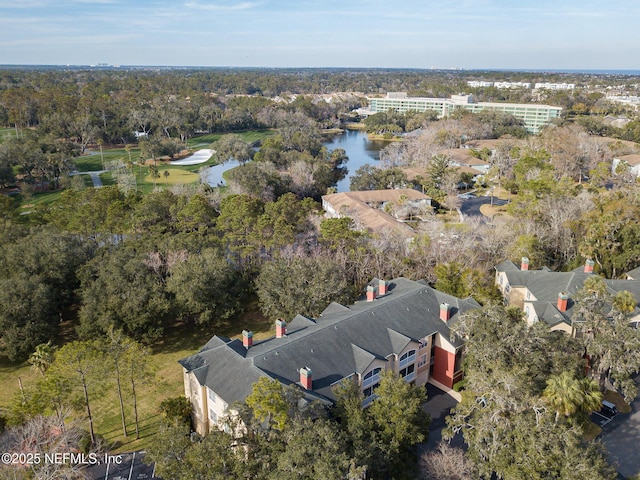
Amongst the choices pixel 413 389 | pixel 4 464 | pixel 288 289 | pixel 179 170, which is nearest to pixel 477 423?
pixel 413 389

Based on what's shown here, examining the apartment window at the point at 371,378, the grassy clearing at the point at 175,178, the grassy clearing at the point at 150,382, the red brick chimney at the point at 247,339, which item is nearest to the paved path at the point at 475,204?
the grassy clearing at the point at 150,382

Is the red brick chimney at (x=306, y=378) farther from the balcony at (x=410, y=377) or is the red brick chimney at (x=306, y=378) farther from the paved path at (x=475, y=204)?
the paved path at (x=475, y=204)

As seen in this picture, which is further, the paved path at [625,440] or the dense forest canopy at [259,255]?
the dense forest canopy at [259,255]

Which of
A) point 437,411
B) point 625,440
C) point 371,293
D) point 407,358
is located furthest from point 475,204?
point 625,440

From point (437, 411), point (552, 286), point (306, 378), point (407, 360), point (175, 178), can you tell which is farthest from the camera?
point (175, 178)

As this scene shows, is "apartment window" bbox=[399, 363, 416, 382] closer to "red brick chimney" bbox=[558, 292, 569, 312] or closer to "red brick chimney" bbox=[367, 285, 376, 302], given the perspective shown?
"red brick chimney" bbox=[367, 285, 376, 302]

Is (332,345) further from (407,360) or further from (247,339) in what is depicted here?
(407,360)
